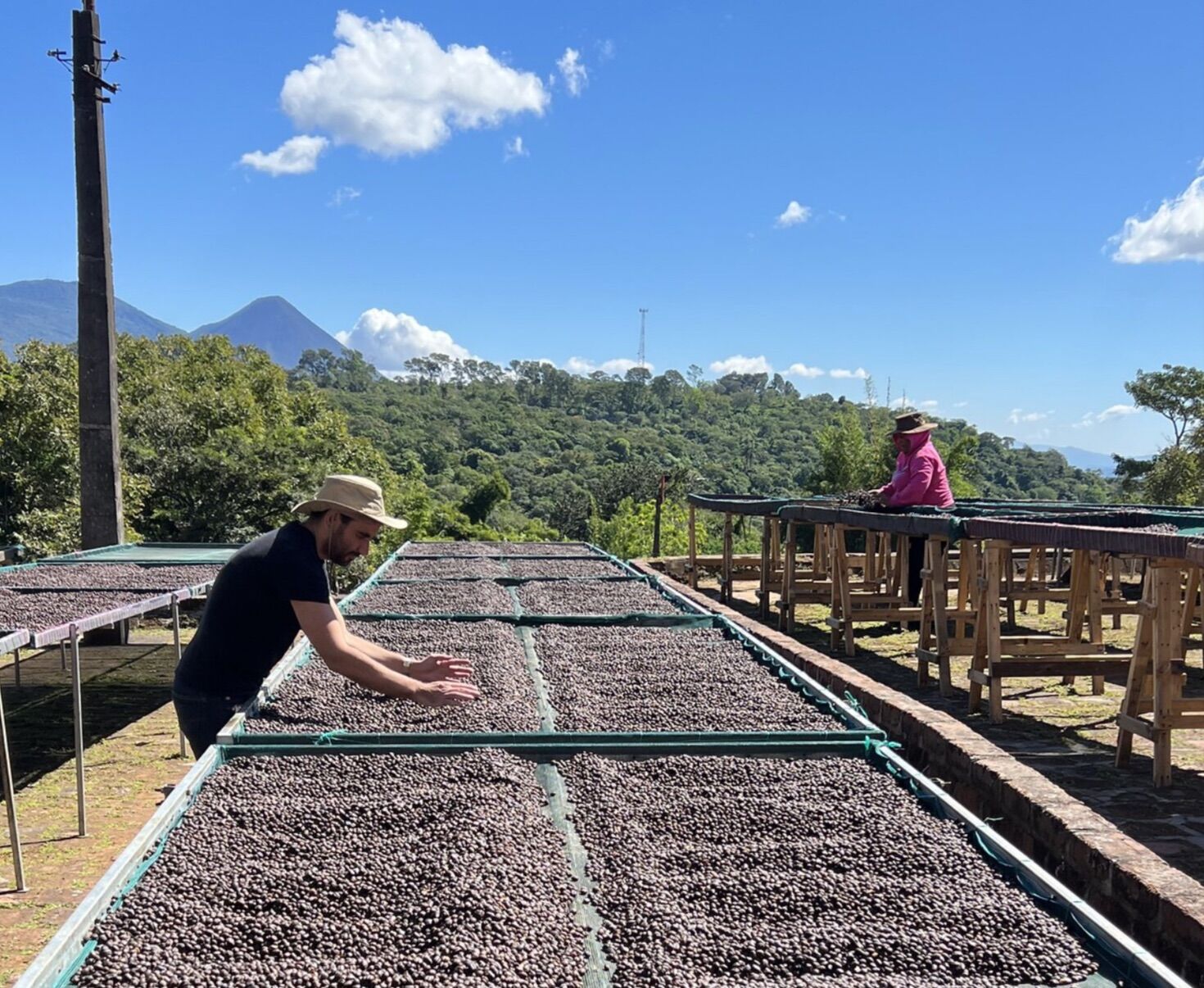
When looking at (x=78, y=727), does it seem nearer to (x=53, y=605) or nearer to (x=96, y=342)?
(x=53, y=605)

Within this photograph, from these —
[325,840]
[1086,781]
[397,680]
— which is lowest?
[1086,781]

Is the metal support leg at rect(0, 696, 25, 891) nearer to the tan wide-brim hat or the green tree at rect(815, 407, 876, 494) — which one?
the tan wide-brim hat

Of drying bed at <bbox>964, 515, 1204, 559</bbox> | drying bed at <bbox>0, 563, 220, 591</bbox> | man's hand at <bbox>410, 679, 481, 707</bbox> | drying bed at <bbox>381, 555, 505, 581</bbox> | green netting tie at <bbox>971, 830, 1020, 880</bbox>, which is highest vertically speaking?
drying bed at <bbox>964, 515, 1204, 559</bbox>

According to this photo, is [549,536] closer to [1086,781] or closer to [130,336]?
[130,336]

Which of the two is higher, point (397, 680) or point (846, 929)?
point (397, 680)

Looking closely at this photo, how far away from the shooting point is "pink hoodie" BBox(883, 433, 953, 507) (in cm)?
663

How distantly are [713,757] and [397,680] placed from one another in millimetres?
922

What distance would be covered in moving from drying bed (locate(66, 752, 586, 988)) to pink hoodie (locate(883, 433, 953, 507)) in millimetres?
4732

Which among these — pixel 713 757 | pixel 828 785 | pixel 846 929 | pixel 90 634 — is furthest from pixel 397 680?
pixel 90 634

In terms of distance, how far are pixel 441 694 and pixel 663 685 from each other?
1.18 metres

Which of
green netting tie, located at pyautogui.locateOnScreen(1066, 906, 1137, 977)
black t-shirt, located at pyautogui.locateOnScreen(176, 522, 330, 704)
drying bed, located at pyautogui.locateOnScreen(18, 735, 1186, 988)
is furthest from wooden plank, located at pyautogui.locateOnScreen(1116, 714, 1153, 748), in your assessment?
black t-shirt, located at pyautogui.locateOnScreen(176, 522, 330, 704)

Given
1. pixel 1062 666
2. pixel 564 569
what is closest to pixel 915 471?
pixel 1062 666

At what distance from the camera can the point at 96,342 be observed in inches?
363

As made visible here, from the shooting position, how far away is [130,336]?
34.7 m
